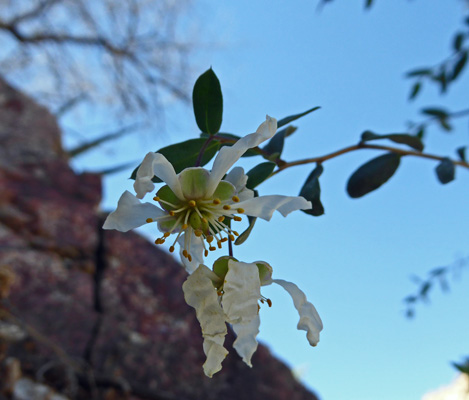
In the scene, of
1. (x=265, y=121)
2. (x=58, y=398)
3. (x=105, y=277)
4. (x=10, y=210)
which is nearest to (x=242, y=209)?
(x=265, y=121)

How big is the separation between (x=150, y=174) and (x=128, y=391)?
135 centimetres

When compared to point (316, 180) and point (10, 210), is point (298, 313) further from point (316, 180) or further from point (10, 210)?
point (10, 210)

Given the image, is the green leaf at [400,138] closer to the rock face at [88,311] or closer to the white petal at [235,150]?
the white petal at [235,150]

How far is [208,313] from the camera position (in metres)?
0.47

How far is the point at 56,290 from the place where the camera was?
196 cm

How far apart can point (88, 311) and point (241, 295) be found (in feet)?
5.32

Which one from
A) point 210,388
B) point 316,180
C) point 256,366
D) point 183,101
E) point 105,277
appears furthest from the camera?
point 183,101

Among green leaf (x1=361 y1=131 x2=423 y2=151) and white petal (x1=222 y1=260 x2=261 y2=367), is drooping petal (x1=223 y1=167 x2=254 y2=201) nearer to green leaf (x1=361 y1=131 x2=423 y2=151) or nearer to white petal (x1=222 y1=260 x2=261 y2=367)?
white petal (x1=222 y1=260 x2=261 y2=367)

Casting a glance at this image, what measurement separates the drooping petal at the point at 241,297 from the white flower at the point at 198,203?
66mm

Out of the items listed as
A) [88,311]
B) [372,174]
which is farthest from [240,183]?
[88,311]

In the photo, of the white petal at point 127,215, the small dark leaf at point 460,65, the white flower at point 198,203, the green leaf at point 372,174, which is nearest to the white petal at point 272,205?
the white flower at point 198,203

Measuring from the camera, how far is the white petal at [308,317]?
494mm

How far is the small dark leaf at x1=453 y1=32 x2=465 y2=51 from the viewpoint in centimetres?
152

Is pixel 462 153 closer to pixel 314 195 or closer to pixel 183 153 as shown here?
pixel 314 195
